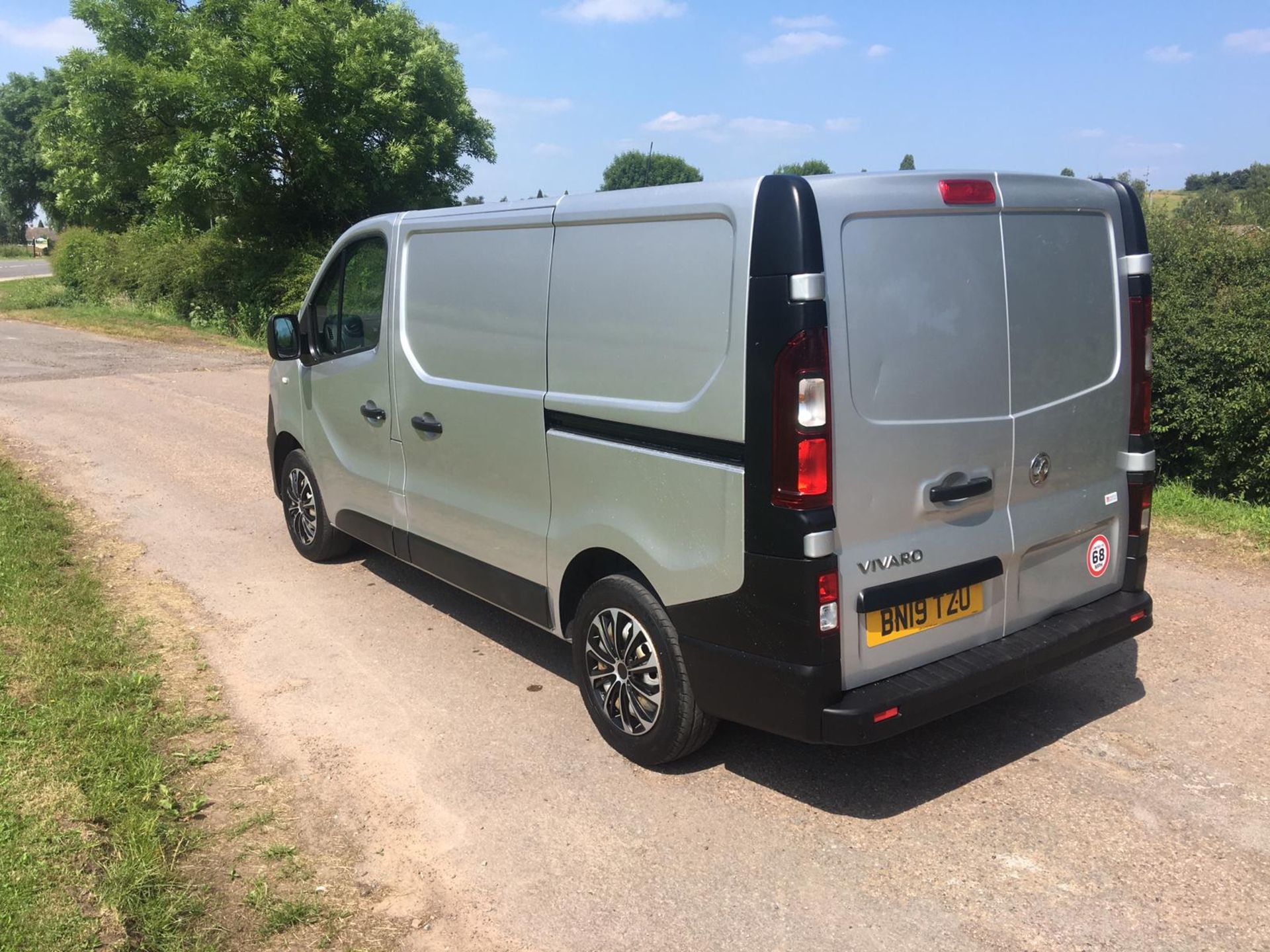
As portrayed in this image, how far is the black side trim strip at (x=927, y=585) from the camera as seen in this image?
3369 millimetres

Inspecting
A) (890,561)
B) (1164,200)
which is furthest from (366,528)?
(1164,200)

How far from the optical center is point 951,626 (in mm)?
3639

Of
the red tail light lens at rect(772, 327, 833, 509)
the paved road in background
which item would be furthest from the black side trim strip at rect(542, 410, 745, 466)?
the paved road in background

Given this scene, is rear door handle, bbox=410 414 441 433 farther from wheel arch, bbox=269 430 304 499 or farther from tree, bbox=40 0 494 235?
tree, bbox=40 0 494 235

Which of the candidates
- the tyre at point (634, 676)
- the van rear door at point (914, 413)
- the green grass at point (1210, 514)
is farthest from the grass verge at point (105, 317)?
the van rear door at point (914, 413)

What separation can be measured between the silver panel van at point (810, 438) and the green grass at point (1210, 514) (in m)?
2.88

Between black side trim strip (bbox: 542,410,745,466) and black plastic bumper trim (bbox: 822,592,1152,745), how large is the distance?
890 mm

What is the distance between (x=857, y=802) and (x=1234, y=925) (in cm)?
120

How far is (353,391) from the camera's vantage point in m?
5.74

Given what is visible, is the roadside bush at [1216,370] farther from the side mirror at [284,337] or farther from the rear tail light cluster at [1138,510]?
the side mirror at [284,337]

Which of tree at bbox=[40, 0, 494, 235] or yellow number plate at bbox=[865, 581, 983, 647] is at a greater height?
tree at bbox=[40, 0, 494, 235]

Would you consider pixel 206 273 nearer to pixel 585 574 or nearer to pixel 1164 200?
pixel 1164 200

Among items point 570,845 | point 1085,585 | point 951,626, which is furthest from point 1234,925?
point 570,845

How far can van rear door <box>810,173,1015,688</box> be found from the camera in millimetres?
3256
